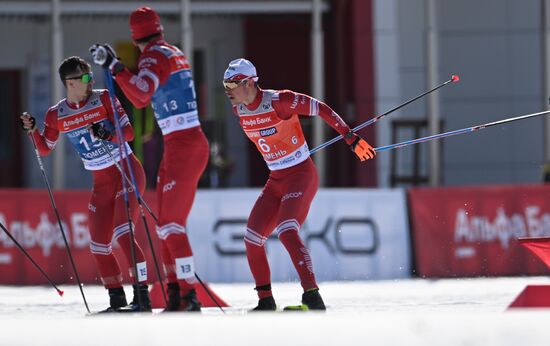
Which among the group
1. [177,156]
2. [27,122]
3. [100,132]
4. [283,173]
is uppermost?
[27,122]

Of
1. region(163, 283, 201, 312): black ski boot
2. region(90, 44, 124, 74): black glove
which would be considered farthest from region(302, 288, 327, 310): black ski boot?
region(90, 44, 124, 74): black glove

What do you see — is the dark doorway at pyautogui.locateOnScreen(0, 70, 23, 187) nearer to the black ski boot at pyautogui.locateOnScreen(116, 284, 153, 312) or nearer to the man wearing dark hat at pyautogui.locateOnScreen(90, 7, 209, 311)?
the black ski boot at pyautogui.locateOnScreen(116, 284, 153, 312)

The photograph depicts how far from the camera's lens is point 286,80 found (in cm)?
2198

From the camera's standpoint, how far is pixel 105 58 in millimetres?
8188

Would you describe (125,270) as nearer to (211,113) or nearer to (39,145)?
(39,145)

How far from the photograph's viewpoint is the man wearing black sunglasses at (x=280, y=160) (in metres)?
9.16

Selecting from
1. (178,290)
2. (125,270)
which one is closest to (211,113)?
(125,270)

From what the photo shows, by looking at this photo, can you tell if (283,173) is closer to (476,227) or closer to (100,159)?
(100,159)

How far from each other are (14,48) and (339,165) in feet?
20.3

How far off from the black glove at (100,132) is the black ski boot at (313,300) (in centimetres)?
187

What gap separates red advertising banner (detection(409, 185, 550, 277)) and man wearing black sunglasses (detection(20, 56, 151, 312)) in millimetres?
5988

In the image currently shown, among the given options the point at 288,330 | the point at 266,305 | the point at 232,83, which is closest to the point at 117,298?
the point at 266,305

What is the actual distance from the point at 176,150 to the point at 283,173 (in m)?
1.21

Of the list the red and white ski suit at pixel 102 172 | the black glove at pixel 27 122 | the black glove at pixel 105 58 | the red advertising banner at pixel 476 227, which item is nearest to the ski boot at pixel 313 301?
the red and white ski suit at pixel 102 172
